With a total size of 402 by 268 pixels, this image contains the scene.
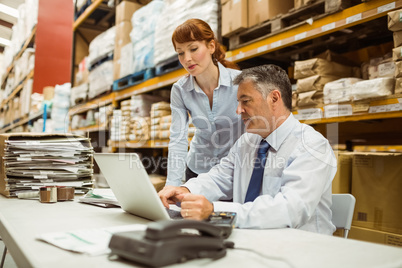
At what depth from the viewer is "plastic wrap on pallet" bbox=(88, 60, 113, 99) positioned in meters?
4.46

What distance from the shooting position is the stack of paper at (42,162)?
62.4 inches

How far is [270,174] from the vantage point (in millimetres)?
1360

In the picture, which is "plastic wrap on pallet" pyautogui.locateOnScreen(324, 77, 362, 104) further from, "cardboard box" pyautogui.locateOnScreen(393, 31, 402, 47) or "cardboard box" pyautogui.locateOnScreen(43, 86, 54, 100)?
"cardboard box" pyautogui.locateOnScreen(43, 86, 54, 100)

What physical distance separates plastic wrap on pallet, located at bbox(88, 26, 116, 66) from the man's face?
3296 millimetres

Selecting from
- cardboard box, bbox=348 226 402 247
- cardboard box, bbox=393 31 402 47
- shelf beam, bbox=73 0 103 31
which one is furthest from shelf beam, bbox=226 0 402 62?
shelf beam, bbox=73 0 103 31

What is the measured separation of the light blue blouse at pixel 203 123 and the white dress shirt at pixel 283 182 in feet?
1.59

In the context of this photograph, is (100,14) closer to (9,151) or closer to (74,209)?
(9,151)

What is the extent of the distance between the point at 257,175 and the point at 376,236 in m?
0.99

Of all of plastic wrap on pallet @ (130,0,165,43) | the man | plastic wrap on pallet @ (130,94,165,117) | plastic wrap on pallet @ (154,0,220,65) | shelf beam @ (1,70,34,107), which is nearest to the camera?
the man

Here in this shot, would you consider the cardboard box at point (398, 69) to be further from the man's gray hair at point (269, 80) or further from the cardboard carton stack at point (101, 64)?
the cardboard carton stack at point (101, 64)

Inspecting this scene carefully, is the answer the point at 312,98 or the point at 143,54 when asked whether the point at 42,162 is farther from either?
the point at 143,54

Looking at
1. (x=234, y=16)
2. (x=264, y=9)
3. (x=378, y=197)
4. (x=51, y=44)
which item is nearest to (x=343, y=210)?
(x=378, y=197)

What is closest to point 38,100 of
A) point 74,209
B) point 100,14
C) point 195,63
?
point 100,14

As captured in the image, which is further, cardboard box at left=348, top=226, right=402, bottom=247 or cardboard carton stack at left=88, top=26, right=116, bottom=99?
cardboard carton stack at left=88, top=26, right=116, bottom=99
